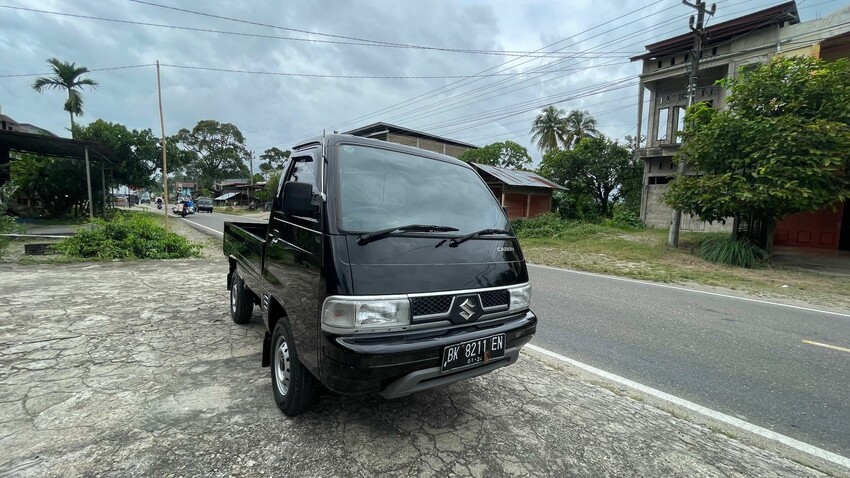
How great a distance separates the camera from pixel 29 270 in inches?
313

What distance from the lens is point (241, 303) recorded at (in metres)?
4.74

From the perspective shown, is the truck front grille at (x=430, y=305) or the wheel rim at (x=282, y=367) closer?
the truck front grille at (x=430, y=305)

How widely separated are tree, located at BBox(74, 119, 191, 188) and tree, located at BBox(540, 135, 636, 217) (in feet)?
92.0

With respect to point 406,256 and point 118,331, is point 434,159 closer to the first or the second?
point 406,256

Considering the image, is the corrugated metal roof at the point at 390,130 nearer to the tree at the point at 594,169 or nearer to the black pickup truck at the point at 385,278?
the tree at the point at 594,169

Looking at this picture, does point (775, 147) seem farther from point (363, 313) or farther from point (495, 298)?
point (363, 313)

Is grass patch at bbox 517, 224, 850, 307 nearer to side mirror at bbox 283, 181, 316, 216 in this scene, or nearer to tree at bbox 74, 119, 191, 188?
side mirror at bbox 283, 181, 316, 216

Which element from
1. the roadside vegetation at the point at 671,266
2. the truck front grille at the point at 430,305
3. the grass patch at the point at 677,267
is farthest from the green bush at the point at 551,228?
the truck front grille at the point at 430,305

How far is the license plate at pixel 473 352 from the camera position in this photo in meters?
2.31

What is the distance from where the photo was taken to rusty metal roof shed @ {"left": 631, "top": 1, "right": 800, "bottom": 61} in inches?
720

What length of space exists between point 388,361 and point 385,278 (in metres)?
0.46

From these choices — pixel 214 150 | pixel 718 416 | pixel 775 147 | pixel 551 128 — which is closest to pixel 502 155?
pixel 551 128

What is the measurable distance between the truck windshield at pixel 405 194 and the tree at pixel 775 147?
10.6 metres

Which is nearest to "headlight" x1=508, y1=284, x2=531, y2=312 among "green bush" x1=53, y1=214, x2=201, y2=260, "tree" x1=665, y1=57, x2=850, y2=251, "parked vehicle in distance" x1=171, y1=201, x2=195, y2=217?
"tree" x1=665, y1=57, x2=850, y2=251
